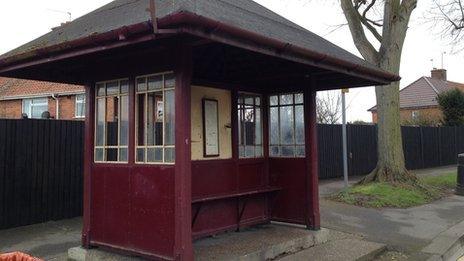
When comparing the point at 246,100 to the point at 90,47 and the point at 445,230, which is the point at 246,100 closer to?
the point at 90,47

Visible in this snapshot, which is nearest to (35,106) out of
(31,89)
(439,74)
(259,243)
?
(31,89)

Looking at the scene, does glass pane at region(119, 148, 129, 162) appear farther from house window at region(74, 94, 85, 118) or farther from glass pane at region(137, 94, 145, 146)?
house window at region(74, 94, 85, 118)

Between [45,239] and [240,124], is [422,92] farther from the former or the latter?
[45,239]

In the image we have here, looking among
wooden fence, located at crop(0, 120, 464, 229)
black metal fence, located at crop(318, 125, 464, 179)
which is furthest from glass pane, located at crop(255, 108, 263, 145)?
black metal fence, located at crop(318, 125, 464, 179)

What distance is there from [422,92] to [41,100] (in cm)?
3635

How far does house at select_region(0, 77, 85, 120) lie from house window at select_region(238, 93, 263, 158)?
18772 millimetres

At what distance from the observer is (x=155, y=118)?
620 centimetres

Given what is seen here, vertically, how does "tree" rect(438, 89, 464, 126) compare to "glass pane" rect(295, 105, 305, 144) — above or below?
above

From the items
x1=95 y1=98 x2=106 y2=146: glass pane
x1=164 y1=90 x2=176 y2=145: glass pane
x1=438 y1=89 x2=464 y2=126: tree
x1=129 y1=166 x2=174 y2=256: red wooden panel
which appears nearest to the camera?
x1=129 y1=166 x2=174 y2=256: red wooden panel

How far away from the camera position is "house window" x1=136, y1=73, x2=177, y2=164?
19.1 ft

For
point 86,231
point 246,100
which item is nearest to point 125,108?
point 86,231

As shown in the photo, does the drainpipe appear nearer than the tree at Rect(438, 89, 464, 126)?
Yes

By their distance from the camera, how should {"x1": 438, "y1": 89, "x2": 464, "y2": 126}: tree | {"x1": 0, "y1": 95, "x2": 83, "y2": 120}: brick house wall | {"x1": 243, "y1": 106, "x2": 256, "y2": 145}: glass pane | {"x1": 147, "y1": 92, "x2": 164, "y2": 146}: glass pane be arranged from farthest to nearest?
1. {"x1": 438, "y1": 89, "x2": 464, "y2": 126}: tree
2. {"x1": 0, "y1": 95, "x2": 83, "y2": 120}: brick house wall
3. {"x1": 243, "y1": 106, "x2": 256, "y2": 145}: glass pane
4. {"x1": 147, "y1": 92, "x2": 164, "y2": 146}: glass pane

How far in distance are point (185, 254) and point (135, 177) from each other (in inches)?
46.2
